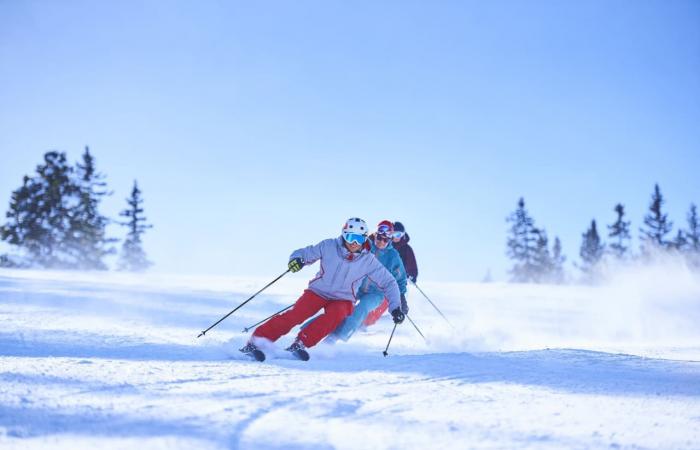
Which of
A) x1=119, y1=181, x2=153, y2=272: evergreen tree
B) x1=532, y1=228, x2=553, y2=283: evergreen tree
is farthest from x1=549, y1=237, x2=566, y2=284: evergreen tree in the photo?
x1=119, y1=181, x2=153, y2=272: evergreen tree

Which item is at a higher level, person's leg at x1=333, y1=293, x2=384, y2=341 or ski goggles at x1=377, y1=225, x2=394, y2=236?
ski goggles at x1=377, y1=225, x2=394, y2=236

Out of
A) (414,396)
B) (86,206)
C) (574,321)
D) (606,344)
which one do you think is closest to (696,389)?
(414,396)

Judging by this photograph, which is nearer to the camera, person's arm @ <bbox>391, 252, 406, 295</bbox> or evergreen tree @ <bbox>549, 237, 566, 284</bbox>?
person's arm @ <bbox>391, 252, 406, 295</bbox>

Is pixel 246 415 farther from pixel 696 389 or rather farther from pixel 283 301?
pixel 283 301

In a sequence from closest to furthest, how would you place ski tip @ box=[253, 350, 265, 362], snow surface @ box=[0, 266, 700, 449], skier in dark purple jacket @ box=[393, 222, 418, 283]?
snow surface @ box=[0, 266, 700, 449] → ski tip @ box=[253, 350, 265, 362] → skier in dark purple jacket @ box=[393, 222, 418, 283]

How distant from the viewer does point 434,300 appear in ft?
49.7

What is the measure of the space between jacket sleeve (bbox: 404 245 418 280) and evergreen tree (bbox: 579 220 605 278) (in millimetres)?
50931

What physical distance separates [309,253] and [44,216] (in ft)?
116

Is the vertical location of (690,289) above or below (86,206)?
below

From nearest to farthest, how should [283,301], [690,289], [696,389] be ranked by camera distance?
[696,389] → [283,301] → [690,289]

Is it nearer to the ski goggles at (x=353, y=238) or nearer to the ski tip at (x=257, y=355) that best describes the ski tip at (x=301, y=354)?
the ski tip at (x=257, y=355)

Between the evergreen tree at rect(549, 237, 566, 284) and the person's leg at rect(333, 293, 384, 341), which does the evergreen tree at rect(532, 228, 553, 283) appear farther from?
the person's leg at rect(333, 293, 384, 341)

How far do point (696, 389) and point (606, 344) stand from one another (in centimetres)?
543

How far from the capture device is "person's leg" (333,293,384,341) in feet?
22.6
